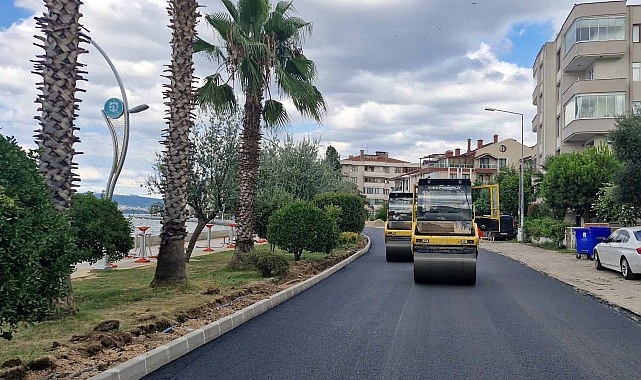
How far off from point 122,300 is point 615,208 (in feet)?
77.8

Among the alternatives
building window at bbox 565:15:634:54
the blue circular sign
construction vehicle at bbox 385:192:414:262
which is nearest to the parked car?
construction vehicle at bbox 385:192:414:262

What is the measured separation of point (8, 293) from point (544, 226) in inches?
1468

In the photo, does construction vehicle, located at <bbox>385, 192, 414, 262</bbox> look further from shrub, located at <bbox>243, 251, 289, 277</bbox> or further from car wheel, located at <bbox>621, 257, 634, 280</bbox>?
shrub, located at <bbox>243, 251, 289, 277</bbox>

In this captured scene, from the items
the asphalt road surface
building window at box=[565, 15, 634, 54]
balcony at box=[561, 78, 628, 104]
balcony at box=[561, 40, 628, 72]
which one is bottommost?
the asphalt road surface

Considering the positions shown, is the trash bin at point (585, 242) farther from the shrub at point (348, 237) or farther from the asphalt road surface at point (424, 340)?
the asphalt road surface at point (424, 340)

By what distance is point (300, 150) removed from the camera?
1244 inches

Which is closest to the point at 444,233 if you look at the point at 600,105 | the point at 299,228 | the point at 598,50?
the point at 299,228

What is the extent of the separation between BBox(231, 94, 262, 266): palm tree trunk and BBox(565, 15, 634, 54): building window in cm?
3265

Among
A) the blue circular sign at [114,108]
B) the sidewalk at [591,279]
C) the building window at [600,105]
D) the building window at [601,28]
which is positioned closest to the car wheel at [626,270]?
the sidewalk at [591,279]

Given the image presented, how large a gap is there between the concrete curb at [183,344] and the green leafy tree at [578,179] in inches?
1065

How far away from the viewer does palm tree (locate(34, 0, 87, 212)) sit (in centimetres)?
973

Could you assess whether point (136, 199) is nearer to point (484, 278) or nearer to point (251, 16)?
point (251, 16)

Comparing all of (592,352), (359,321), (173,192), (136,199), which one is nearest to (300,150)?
(136,199)

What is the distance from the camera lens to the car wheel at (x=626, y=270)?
18147 mm
